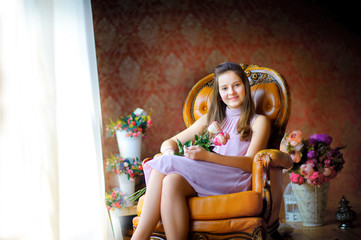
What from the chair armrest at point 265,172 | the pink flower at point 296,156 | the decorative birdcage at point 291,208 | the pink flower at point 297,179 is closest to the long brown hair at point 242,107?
the chair armrest at point 265,172

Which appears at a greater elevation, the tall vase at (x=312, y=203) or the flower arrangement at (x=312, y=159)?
the flower arrangement at (x=312, y=159)

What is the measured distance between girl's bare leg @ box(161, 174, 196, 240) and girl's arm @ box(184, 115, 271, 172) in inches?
6.9

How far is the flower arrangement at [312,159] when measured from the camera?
277cm

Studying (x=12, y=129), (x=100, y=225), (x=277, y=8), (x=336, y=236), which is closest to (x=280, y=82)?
(x=336, y=236)

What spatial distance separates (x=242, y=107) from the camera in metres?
2.30

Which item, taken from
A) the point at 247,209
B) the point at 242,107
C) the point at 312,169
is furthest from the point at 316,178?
the point at 247,209

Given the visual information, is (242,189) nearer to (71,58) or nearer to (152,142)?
(71,58)

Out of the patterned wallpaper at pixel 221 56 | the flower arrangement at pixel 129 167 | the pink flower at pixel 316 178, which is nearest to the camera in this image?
the pink flower at pixel 316 178

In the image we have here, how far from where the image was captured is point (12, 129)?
148 cm

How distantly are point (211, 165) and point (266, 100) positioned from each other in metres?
0.72

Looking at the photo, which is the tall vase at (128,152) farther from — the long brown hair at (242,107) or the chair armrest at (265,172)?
the chair armrest at (265,172)

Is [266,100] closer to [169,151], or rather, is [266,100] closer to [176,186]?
[169,151]

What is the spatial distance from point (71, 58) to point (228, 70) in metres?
0.98

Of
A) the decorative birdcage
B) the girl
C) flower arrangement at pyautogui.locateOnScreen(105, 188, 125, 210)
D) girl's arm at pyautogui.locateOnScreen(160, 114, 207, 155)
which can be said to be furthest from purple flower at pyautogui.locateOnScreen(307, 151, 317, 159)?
flower arrangement at pyautogui.locateOnScreen(105, 188, 125, 210)
